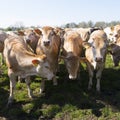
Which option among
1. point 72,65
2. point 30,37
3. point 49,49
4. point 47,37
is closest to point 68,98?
point 72,65

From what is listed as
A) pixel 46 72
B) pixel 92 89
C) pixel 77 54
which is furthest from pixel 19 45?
pixel 92 89

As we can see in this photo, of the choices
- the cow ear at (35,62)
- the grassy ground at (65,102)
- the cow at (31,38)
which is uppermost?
the cow at (31,38)

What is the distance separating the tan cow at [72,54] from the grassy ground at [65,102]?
66 centimetres

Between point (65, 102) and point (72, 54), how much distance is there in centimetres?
176

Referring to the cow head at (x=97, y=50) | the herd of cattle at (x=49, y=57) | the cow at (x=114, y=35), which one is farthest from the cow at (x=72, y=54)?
the cow at (x=114, y=35)

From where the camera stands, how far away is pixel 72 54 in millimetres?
10711

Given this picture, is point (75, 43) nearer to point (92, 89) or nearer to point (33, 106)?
point (92, 89)

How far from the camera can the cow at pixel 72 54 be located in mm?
10359

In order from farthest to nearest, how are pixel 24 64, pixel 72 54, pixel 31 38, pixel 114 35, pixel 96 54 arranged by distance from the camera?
1. pixel 114 35
2. pixel 31 38
3. pixel 72 54
4. pixel 96 54
5. pixel 24 64

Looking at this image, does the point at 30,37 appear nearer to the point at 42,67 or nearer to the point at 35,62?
the point at 42,67

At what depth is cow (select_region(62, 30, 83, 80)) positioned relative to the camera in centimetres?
1036

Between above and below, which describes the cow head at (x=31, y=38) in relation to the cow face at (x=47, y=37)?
below

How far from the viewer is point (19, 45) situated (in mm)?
10273

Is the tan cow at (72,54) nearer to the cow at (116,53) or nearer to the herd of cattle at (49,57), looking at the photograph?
the herd of cattle at (49,57)
